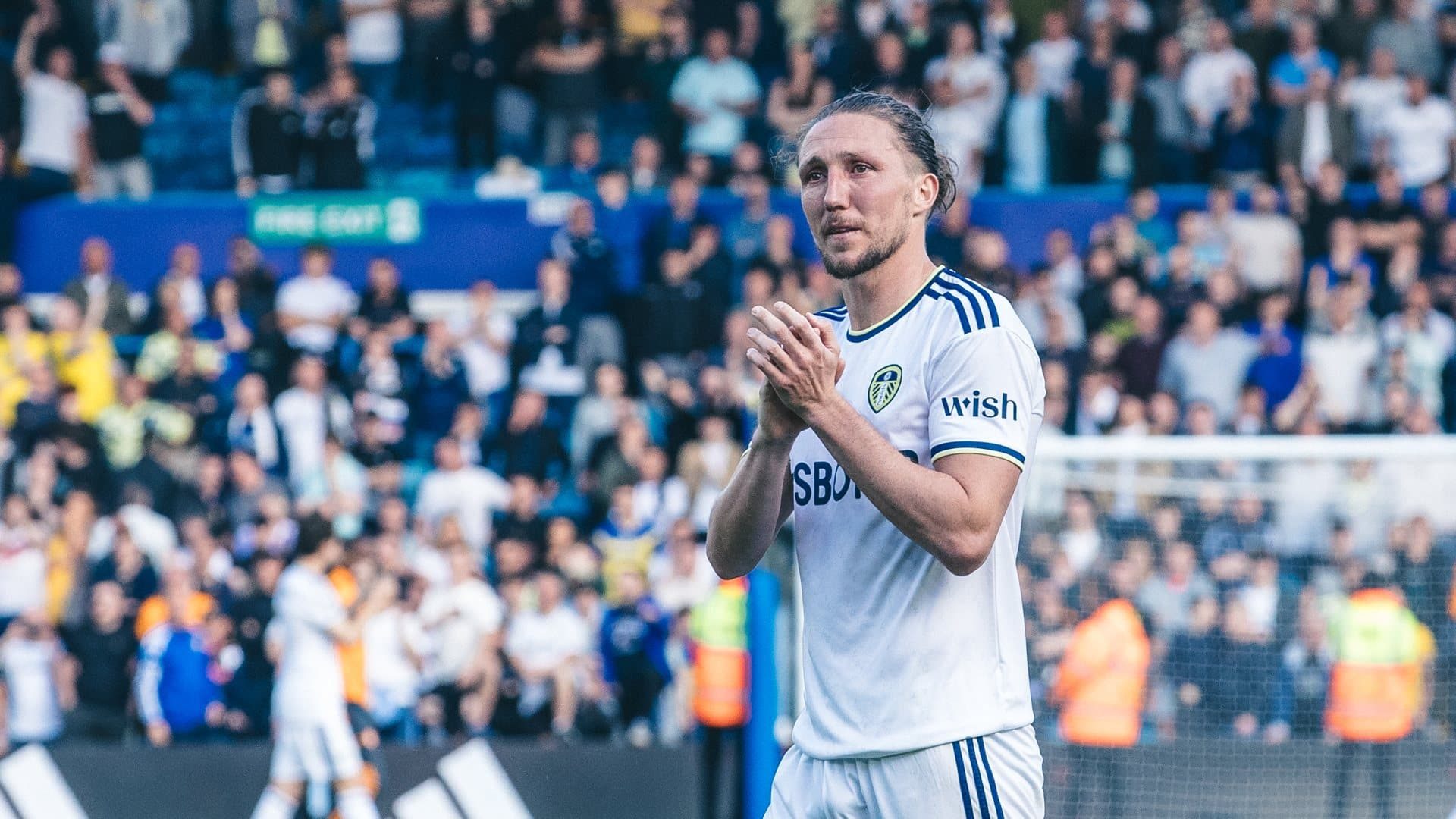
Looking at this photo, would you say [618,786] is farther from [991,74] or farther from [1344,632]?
[991,74]

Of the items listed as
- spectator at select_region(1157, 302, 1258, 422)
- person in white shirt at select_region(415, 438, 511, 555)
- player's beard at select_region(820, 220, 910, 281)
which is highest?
player's beard at select_region(820, 220, 910, 281)

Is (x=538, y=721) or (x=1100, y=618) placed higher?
(x=1100, y=618)

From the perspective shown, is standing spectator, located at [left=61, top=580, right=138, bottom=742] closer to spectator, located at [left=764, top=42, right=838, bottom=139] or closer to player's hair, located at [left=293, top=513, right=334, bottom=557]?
player's hair, located at [left=293, top=513, right=334, bottom=557]

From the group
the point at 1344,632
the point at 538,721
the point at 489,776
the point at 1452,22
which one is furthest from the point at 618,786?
the point at 1452,22

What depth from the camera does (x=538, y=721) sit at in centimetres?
1023

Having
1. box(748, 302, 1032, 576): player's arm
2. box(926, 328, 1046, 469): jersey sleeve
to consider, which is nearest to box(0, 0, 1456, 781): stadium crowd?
box(926, 328, 1046, 469): jersey sleeve

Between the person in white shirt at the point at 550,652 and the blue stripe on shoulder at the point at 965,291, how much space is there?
7.24 metres

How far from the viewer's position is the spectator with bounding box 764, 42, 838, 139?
13852mm

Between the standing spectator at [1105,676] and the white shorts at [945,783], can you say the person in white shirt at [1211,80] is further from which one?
the white shorts at [945,783]

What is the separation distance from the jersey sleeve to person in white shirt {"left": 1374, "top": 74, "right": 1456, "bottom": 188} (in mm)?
11421

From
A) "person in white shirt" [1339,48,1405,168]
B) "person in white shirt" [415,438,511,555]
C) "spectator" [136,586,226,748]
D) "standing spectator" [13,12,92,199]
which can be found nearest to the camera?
"spectator" [136,586,226,748]

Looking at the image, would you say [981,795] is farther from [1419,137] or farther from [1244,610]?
[1419,137]

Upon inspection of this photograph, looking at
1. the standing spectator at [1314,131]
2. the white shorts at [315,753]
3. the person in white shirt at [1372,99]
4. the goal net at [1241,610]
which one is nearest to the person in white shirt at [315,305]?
the white shorts at [315,753]

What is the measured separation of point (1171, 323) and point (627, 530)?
402 cm
